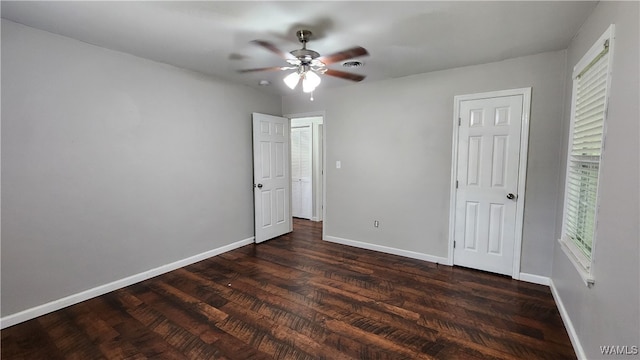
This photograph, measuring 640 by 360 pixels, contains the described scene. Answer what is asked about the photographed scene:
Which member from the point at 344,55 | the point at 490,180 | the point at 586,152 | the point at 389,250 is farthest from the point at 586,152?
the point at 389,250

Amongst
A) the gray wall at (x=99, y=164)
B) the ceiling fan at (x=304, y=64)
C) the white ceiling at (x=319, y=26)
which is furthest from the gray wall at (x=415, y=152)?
the gray wall at (x=99, y=164)

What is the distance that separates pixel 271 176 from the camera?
4.47 m

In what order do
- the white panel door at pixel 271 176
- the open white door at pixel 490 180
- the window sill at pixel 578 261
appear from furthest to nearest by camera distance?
the white panel door at pixel 271 176, the open white door at pixel 490 180, the window sill at pixel 578 261

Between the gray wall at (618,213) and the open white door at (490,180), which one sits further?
the open white door at (490,180)

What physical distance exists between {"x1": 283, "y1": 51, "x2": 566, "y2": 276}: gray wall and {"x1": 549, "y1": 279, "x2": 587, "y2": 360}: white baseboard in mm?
404

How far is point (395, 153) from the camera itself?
3764 millimetres

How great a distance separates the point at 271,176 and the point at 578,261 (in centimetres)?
365

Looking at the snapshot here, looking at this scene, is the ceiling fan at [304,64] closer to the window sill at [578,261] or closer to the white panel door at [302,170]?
the window sill at [578,261]

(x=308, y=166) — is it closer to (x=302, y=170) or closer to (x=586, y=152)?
(x=302, y=170)

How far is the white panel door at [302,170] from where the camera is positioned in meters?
5.83

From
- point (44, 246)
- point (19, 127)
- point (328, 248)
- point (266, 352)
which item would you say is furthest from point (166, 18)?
point (328, 248)

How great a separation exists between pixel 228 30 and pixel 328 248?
303 centimetres

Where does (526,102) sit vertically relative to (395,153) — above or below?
above

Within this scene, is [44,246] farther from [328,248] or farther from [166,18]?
[328,248]
